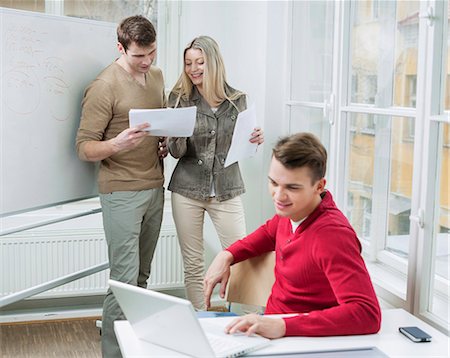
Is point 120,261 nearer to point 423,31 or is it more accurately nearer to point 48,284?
point 48,284

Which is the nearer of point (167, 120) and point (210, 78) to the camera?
point (167, 120)

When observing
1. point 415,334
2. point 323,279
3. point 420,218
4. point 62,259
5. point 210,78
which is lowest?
point 62,259

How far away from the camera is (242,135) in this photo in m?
2.96

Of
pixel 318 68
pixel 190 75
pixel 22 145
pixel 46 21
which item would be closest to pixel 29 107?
pixel 22 145

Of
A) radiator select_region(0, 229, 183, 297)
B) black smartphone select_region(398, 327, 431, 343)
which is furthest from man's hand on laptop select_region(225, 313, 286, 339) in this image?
radiator select_region(0, 229, 183, 297)

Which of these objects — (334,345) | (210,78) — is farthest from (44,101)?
(334,345)

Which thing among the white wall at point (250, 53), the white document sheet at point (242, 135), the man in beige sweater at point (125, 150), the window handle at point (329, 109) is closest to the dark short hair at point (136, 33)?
the man in beige sweater at point (125, 150)

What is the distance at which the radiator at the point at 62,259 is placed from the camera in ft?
12.1

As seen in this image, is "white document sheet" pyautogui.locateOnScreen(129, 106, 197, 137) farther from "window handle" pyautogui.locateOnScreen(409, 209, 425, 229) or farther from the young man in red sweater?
"window handle" pyautogui.locateOnScreen(409, 209, 425, 229)

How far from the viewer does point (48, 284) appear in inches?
122

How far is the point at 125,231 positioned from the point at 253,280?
92 cm

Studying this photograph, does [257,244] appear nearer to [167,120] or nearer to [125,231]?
[167,120]

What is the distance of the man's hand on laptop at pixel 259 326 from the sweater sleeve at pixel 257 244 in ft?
1.71

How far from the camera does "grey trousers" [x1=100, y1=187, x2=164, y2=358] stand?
2994 mm
